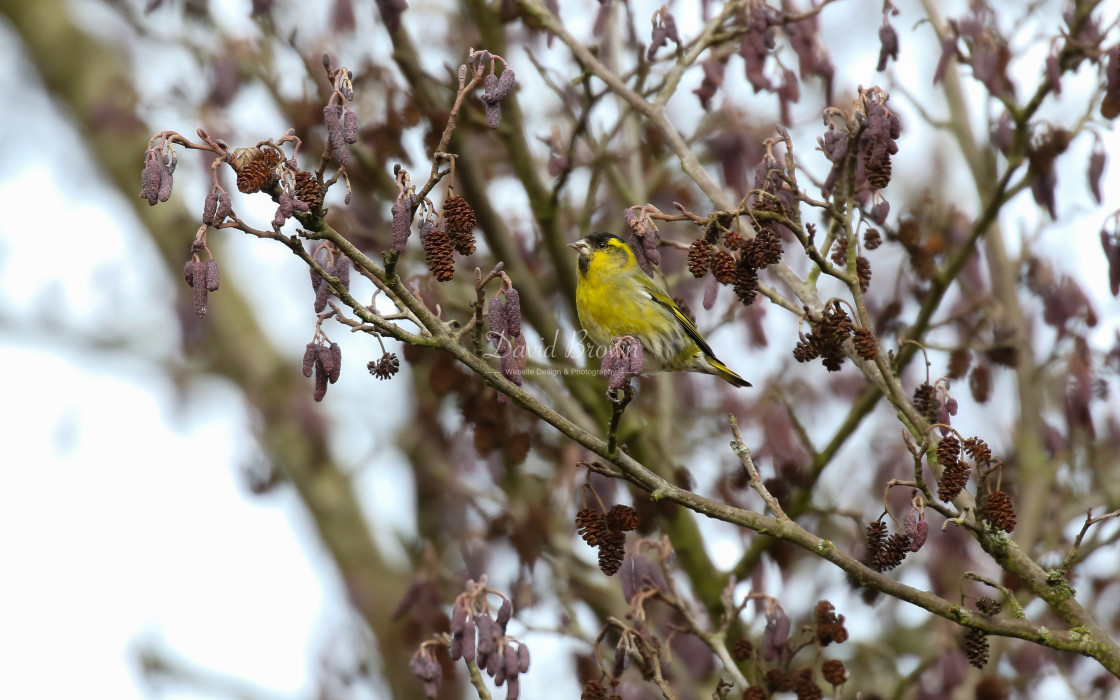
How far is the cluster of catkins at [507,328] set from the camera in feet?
8.74

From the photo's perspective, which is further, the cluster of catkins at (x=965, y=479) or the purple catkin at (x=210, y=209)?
the cluster of catkins at (x=965, y=479)

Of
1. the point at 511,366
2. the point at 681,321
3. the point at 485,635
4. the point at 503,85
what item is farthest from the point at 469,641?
the point at 681,321

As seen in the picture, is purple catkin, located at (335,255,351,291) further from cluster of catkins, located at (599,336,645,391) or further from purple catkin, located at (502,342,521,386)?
cluster of catkins, located at (599,336,645,391)

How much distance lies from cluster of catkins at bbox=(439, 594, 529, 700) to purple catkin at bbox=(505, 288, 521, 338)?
70 cm

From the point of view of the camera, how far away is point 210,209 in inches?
94.7

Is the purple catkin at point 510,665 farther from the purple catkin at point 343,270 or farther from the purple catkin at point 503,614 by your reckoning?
the purple catkin at point 343,270

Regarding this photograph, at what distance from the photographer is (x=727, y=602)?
3818mm

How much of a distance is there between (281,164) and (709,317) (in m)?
3.52

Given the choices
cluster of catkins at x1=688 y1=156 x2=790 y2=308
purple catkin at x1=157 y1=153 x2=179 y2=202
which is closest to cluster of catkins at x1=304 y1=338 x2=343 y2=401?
purple catkin at x1=157 y1=153 x2=179 y2=202

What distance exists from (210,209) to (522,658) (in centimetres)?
134

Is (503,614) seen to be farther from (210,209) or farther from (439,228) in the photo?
(210,209)

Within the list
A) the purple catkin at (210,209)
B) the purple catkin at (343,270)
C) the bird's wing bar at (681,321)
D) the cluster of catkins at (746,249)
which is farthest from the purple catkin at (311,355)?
the bird's wing bar at (681,321)

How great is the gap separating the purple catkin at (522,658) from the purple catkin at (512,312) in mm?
806

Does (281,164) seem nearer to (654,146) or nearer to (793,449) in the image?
(654,146)
